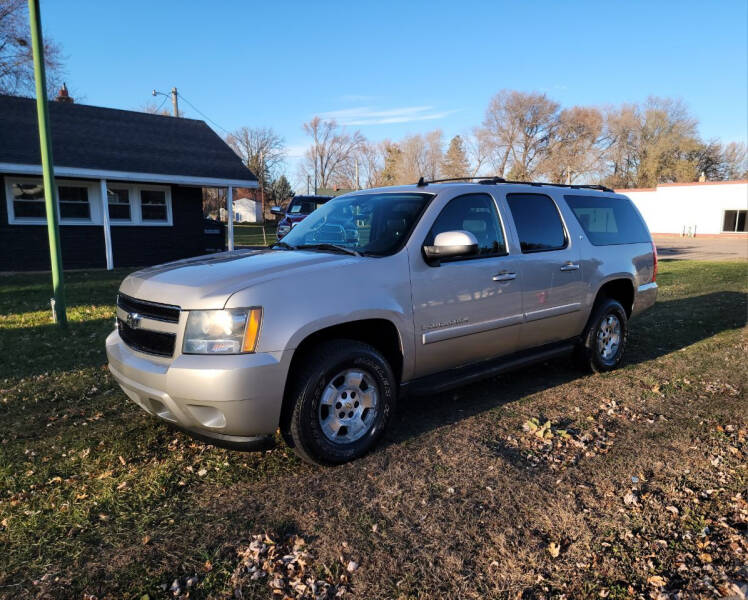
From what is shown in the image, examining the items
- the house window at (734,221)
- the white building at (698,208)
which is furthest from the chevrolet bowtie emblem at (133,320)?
the house window at (734,221)

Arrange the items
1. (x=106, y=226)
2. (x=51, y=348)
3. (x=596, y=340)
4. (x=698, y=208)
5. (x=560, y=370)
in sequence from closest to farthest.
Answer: (x=596, y=340), (x=560, y=370), (x=51, y=348), (x=106, y=226), (x=698, y=208)

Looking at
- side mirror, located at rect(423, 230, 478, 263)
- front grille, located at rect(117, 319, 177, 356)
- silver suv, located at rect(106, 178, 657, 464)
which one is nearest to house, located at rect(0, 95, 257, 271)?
silver suv, located at rect(106, 178, 657, 464)

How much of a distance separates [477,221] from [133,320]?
2.73 metres

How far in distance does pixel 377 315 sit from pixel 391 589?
167 cm

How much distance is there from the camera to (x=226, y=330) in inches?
121

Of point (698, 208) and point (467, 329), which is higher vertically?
point (698, 208)

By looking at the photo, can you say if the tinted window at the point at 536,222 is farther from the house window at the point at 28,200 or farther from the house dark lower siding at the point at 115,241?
the house window at the point at 28,200

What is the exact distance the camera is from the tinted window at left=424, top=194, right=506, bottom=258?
4.19 m

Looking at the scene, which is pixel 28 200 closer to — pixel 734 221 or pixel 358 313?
pixel 358 313

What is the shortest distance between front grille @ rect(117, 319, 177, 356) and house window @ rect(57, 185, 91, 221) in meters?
14.1

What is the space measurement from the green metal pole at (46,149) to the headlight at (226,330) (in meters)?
5.46

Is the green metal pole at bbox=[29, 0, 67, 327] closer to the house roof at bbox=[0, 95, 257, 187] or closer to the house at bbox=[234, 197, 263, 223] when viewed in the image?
the house roof at bbox=[0, 95, 257, 187]

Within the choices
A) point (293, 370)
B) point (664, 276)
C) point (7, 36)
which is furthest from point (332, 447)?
point (7, 36)

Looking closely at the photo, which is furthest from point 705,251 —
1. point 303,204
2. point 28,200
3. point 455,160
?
point 455,160
